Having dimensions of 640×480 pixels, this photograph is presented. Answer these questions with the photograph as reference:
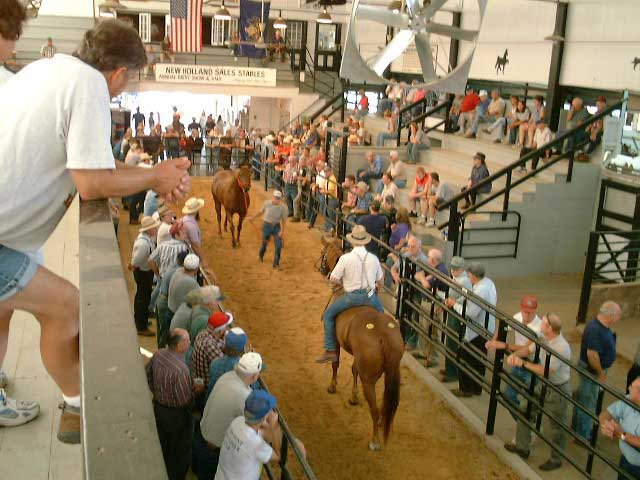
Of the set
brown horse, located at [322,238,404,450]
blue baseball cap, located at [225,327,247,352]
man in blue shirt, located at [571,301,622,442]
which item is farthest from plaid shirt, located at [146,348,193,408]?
man in blue shirt, located at [571,301,622,442]

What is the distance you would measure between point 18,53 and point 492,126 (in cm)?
1841

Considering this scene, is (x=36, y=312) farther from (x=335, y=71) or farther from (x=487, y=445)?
(x=335, y=71)

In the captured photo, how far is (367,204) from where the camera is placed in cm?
1416

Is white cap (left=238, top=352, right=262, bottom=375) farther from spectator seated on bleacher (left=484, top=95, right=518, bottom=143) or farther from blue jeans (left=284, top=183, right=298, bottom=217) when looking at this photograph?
spectator seated on bleacher (left=484, top=95, right=518, bottom=143)

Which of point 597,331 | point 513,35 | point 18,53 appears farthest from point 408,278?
point 18,53

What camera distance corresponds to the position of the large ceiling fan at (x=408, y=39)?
8.08 m

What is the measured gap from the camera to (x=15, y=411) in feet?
10.5

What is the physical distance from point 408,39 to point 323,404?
4.80 meters

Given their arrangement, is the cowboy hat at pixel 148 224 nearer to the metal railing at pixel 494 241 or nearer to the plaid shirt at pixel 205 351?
the plaid shirt at pixel 205 351

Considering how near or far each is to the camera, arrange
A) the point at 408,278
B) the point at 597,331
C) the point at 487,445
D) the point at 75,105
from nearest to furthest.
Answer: the point at 75,105 → the point at 597,331 → the point at 487,445 → the point at 408,278

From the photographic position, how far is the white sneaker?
3174 millimetres

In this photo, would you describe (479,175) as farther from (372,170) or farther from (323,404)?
(323,404)

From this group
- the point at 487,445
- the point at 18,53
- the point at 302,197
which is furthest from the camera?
the point at 18,53

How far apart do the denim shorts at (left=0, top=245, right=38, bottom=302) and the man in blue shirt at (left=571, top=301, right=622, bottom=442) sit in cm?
636
